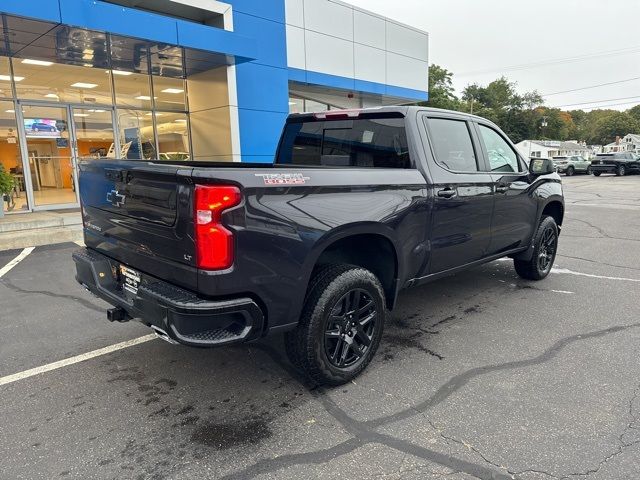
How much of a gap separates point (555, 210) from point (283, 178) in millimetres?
4652

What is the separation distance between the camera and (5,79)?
415 inches

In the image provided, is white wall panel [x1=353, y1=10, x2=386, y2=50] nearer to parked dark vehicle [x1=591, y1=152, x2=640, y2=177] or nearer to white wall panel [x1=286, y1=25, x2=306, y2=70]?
white wall panel [x1=286, y1=25, x2=306, y2=70]

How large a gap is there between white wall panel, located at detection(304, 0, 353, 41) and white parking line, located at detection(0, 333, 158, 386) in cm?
1361

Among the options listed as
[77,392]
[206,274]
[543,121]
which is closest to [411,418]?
[206,274]

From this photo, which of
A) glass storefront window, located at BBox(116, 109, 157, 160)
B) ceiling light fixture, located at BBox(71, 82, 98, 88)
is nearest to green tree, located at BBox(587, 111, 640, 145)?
glass storefront window, located at BBox(116, 109, 157, 160)

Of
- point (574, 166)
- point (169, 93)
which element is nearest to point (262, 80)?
point (169, 93)

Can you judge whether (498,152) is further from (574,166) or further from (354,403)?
(574,166)

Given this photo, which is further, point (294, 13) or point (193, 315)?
point (294, 13)

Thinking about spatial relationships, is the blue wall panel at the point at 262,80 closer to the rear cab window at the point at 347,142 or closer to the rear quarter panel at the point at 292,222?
the rear cab window at the point at 347,142

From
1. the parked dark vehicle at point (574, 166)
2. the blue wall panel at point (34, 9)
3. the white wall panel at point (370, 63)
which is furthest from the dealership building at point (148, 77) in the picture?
the parked dark vehicle at point (574, 166)

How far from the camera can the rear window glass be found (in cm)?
386

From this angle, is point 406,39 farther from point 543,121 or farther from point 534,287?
point 543,121

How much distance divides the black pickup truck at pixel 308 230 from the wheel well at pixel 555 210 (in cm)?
A: 132

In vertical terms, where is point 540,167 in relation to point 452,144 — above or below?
below
